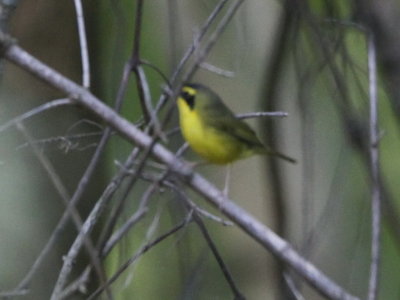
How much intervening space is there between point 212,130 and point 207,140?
6 cm

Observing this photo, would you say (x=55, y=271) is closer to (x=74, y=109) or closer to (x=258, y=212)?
(x=74, y=109)

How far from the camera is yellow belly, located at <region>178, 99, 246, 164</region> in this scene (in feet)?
10.1

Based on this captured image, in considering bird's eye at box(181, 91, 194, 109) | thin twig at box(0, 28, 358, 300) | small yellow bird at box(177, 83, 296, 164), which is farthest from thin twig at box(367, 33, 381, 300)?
bird's eye at box(181, 91, 194, 109)

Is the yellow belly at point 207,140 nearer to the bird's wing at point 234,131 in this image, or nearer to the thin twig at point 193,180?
the bird's wing at point 234,131

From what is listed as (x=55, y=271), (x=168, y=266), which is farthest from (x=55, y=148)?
(x=168, y=266)

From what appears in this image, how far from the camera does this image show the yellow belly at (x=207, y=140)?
10.1 ft

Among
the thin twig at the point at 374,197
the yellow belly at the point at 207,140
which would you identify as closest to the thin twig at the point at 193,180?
the thin twig at the point at 374,197

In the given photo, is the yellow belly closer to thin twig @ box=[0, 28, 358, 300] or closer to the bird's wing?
the bird's wing

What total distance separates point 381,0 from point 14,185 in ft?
6.73

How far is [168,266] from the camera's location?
4.79 meters

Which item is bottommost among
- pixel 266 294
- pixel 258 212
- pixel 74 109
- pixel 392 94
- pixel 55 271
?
pixel 266 294

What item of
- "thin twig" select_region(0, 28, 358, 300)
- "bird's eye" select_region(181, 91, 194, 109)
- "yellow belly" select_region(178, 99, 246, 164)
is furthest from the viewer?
"bird's eye" select_region(181, 91, 194, 109)

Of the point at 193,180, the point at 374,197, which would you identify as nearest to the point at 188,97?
the point at 193,180

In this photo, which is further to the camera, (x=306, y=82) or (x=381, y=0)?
(x=306, y=82)
